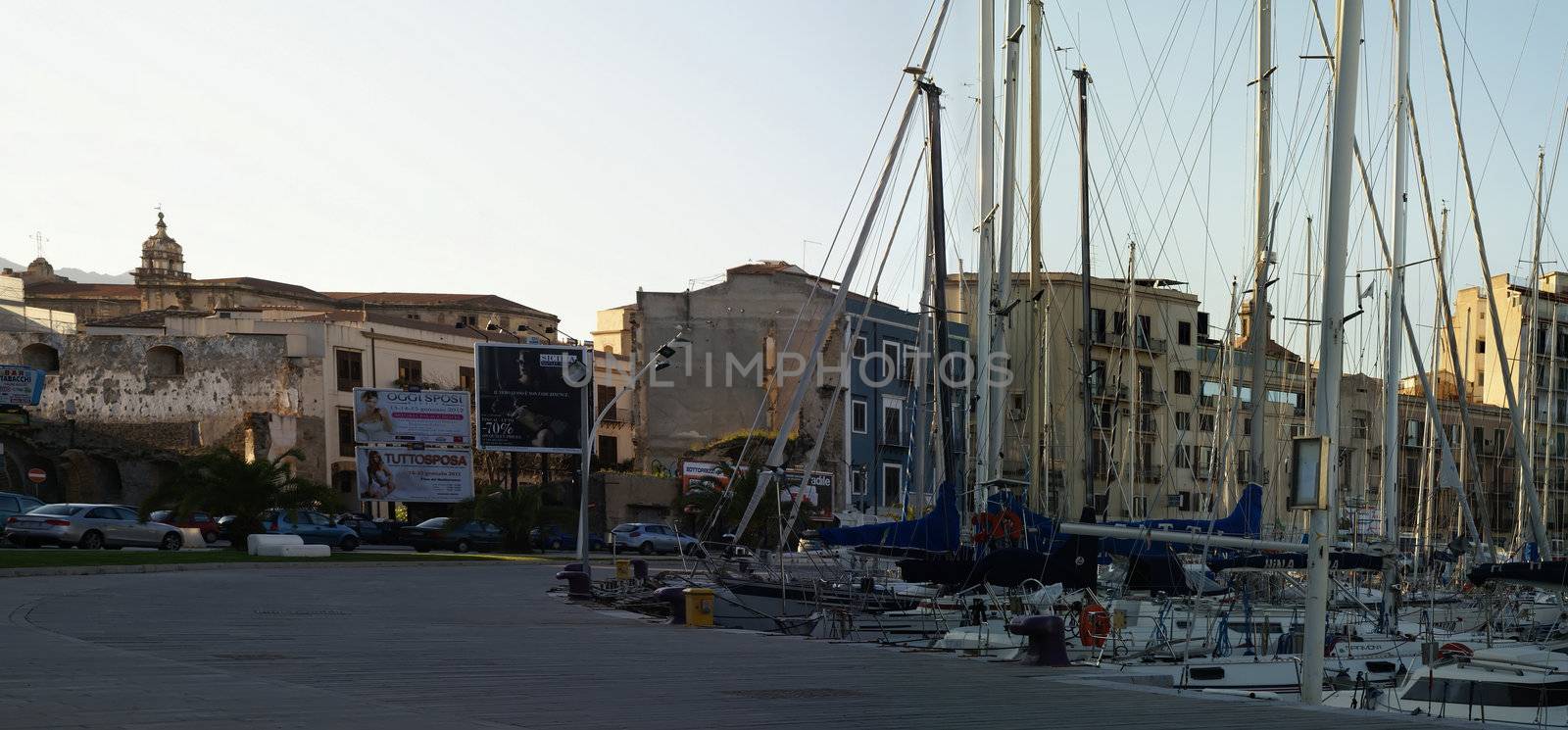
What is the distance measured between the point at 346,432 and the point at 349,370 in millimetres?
2777

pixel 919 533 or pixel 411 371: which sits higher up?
pixel 411 371

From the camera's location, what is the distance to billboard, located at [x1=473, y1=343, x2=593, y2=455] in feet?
201

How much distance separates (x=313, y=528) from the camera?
163ft

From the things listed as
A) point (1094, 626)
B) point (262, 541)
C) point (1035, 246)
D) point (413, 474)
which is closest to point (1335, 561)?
point (1094, 626)

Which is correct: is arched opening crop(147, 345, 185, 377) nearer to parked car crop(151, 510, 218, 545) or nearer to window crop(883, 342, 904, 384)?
parked car crop(151, 510, 218, 545)

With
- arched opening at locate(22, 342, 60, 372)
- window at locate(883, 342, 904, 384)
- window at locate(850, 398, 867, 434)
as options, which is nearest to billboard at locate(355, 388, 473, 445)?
arched opening at locate(22, 342, 60, 372)

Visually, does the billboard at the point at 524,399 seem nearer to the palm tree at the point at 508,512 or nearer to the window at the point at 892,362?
the palm tree at the point at 508,512

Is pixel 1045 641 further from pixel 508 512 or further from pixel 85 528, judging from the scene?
pixel 508 512

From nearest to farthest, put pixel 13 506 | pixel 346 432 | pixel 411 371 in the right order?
pixel 13 506 → pixel 346 432 → pixel 411 371

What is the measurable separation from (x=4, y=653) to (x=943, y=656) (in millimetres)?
8839

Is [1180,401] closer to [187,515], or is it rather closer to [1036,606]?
[187,515]

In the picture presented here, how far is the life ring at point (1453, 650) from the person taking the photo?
18.5m

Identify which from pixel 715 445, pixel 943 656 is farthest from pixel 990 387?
pixel 715 445

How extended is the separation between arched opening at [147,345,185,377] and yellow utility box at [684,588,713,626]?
5325cm
